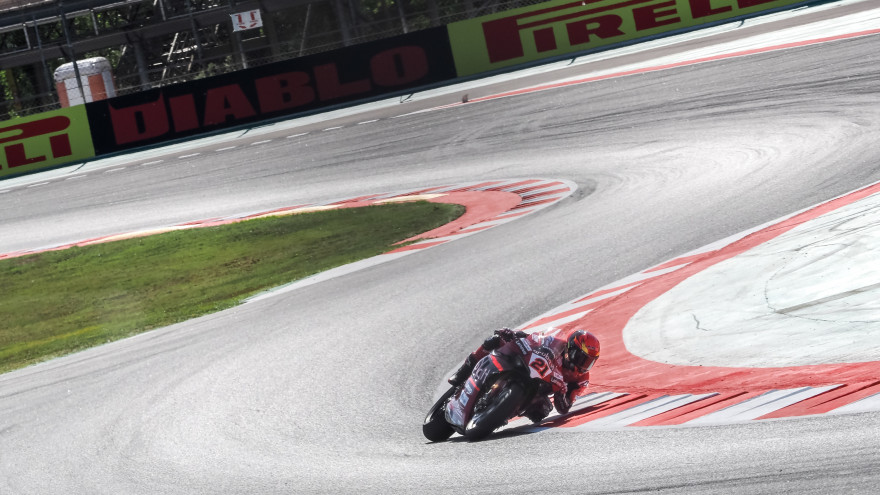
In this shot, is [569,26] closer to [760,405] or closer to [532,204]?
[532,204]

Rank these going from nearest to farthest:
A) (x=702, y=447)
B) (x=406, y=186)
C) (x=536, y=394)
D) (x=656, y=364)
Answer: (x=702, y=447)
(x=536, y=394)
(x=656, y=364)
(x=406, y=186)

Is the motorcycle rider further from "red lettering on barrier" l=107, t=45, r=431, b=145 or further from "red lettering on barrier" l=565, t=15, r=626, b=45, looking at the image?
"red lettering on barrier" l=565, t=15, r=626, b=45

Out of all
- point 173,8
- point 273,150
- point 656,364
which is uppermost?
point 173,8

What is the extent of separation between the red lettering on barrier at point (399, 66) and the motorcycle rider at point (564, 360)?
852 inches

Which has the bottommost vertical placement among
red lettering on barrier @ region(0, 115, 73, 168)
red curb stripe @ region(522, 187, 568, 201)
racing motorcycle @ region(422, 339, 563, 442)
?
racing motorcycle @ region(422, 339, 563, 442)

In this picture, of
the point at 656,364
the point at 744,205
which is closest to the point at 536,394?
the point at 656,364

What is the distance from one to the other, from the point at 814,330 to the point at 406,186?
42.6 ft

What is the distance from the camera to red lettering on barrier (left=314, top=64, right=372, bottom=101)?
2853cm

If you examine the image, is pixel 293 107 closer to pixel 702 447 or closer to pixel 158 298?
pixel 158 298

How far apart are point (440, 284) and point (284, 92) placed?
17270 mm

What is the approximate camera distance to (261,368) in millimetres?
10281

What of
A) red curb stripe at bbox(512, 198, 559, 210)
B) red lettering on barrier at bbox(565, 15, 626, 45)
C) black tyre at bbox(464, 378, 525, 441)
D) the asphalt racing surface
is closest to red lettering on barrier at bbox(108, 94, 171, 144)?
the asphalt racing surface

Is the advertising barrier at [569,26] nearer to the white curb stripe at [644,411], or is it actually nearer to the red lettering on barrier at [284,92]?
the red lettering on barrier at [284,92]

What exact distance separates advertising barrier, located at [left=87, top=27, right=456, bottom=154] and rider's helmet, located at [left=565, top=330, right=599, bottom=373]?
21689 millimetres
